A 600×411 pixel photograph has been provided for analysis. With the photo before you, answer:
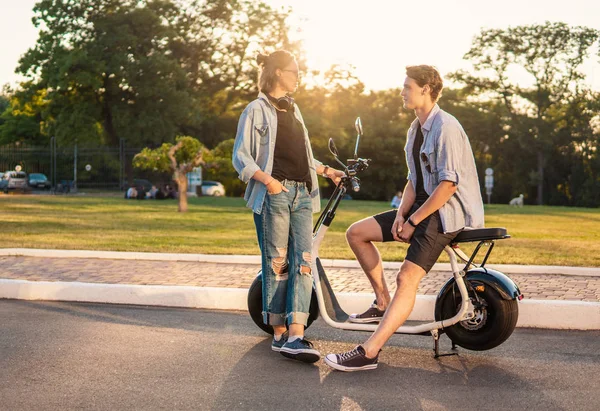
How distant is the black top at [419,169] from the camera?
5.16 meters

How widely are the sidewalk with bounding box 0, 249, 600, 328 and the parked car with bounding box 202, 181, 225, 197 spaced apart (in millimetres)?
47164

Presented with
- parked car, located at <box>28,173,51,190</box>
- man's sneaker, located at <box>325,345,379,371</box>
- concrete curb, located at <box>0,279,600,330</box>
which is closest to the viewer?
man's sneaker, located at <box>325,345,379,371</box>

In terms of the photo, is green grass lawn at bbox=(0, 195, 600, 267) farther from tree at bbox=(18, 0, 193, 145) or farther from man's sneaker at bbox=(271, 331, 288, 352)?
tree at bbox=(18, 0, 193, 145)

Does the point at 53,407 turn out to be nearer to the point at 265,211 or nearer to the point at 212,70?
the point at 265,211

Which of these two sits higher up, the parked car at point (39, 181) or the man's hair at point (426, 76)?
the man's hair at point (426, 76)

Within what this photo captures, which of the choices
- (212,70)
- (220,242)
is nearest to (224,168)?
(220,242)

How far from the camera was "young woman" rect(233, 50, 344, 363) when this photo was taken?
5246 mm

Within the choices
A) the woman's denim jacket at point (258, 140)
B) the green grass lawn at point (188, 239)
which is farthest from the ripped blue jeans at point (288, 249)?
the green grass lawn at point (188, 239)

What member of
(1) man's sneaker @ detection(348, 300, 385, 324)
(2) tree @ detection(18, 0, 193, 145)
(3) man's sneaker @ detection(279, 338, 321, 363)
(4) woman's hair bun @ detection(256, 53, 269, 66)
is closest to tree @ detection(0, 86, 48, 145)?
(2) tree @ detection(18, 0, 193, 145)

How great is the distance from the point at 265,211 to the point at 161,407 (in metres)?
1.60

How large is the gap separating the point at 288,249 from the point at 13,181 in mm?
44089

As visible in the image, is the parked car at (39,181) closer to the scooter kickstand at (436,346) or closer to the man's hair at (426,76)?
the scooter kickstand at (436,346)

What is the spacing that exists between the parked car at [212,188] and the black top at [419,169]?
5294 centimetres

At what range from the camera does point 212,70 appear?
5603 cm
